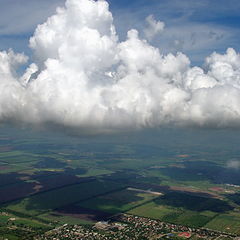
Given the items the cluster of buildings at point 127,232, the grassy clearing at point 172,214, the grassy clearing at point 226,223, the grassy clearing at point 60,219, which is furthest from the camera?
the grassy clearing at point 172,214

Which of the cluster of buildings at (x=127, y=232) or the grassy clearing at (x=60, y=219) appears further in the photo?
the grassy clearing at (x=60, y=219)

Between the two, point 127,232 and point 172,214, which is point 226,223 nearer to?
point 172,214

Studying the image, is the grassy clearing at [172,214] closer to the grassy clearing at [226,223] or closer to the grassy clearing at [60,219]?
the grassy clearing at [226,223]

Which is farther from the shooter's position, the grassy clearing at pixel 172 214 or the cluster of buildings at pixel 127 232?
the grassy clearing at pixel 172 214

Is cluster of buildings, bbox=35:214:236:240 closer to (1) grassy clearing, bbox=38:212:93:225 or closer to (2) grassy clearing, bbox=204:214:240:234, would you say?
(1) grassy clearing, bbox=38:212:93:225

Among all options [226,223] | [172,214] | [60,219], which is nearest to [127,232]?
[60,219]

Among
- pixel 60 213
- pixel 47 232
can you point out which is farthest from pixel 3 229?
pixel 60 213

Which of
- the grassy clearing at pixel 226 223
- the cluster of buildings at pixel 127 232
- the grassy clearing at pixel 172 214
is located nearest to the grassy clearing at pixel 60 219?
the cluster of buildings at pixel 127 232

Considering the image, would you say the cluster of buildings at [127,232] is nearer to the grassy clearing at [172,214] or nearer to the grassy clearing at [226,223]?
the grassy clearing at [226,223]

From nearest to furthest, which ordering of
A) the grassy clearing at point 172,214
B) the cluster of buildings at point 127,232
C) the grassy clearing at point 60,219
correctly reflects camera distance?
1. the cluster of buildings at point 127,232
2. the grassy clearing at point 60,219
3. the grassy clearing at point 172,214

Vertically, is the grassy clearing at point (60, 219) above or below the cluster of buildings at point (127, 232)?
above

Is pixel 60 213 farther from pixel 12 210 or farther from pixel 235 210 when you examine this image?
pixel 235 210
